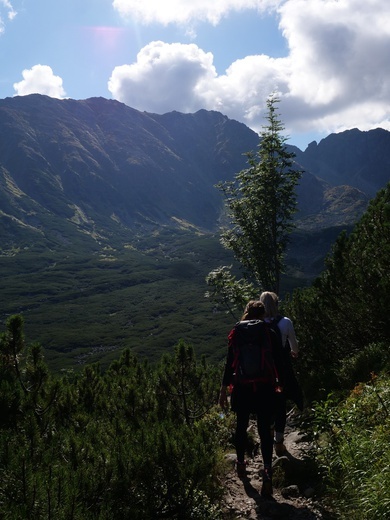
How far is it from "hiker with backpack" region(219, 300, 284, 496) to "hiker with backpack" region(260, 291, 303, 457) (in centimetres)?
80

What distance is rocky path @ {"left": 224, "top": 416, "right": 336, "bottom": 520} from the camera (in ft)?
16.8

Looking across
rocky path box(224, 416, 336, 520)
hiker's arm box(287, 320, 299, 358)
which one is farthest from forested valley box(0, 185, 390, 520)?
hiker's arm box(287, 320, 299, 358)

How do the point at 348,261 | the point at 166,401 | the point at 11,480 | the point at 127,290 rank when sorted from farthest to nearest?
the point at 127,290 < the point at 348,261 < the point at 166,401 < the point at 11,480

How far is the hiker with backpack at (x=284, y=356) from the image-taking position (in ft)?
22.0

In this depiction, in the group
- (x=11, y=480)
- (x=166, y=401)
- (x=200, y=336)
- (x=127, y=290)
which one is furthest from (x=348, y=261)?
(x=127, y=290)

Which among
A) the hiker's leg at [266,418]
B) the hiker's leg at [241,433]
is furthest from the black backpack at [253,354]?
the hiker's leg at [241,433]

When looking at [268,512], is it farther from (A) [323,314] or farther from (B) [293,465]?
(A) [323,314]

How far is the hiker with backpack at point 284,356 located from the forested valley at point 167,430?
43cm

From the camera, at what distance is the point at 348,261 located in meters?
10.8

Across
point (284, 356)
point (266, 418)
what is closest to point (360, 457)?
point (266, 418)

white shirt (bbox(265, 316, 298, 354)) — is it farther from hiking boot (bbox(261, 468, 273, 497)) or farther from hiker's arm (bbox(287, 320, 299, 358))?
hiking boot (bbox(261, 468, 273, 497))

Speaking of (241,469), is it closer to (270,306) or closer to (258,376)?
(258,376)

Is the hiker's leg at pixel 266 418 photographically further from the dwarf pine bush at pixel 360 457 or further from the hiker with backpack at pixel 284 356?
the hiker with backpack at pixel 284 356

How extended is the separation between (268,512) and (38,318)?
15502cm
